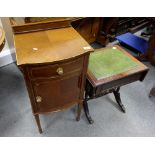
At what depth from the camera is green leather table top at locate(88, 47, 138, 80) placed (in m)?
1.19

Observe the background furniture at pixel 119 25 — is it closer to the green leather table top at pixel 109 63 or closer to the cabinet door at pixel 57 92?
the green leather table top at pixel 109 63

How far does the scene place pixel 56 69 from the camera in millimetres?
877

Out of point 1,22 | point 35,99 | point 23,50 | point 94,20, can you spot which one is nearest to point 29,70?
point 23,50

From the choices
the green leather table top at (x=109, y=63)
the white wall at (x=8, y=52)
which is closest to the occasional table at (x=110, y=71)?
the green leather table top at (x=109, y=63)

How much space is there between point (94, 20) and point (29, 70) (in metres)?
1.45

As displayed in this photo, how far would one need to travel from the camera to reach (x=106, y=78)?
45.4 inches

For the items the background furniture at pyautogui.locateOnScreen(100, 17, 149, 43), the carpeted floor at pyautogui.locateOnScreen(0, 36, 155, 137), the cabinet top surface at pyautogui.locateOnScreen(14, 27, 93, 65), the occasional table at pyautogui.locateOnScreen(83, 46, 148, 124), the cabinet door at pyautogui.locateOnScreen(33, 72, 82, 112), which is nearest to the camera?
the cabinet top surface at pyautogui.locateOnScreen(14, 27, 93, 65)

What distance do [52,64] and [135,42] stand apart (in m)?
1.91

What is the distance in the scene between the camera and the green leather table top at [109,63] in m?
1.19

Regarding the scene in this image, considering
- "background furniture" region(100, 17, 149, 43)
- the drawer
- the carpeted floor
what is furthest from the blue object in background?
the drawer

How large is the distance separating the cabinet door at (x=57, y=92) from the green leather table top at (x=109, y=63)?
0.20 meters

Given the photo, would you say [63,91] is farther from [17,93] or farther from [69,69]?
[17,93]

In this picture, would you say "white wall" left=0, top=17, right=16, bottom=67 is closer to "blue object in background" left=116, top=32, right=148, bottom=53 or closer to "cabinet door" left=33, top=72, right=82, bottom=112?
"cabinet door" left=33, top=72, right=82, bottom=112

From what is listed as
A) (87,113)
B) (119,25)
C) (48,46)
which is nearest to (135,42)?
(119,25)
